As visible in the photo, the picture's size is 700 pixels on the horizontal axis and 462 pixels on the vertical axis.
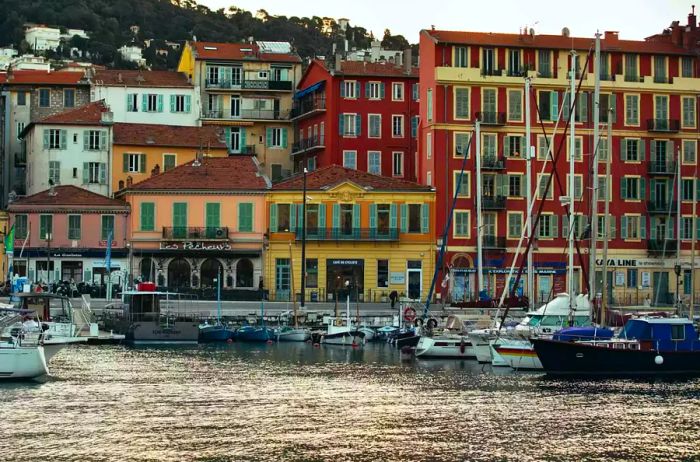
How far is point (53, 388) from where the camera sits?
5575 centimetres

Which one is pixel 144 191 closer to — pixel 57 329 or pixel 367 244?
pixel 367 244

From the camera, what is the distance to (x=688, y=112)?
4136 inches

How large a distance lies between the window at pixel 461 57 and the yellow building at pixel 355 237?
28.2ft

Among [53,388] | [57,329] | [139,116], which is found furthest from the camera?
[139,116]

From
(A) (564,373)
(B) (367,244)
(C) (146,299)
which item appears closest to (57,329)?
(C) (146,299)

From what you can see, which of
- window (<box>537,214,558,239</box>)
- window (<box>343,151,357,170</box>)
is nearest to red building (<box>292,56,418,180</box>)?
window (<box>343,151,357,170</box>)

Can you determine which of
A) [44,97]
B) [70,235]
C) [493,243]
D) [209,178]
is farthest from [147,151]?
[493,243]

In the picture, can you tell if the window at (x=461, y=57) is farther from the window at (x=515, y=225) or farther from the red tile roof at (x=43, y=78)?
the red tile roof at (x=43, y=78)

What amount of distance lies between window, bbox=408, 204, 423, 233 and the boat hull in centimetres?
3787

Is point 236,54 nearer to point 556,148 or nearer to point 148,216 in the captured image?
point 148,216

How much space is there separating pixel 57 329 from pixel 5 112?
5127 centimetres

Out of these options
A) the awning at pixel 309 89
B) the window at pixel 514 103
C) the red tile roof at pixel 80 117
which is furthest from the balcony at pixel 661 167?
the red tile roof at pixel 80 117

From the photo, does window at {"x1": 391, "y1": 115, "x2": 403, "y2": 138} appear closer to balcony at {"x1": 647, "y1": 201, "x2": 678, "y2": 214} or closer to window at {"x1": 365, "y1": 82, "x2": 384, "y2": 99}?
window at {"x1": 365, "y1": 82, "x2": 384, "y2": 99}

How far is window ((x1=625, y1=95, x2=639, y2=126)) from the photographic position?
4080 inches
